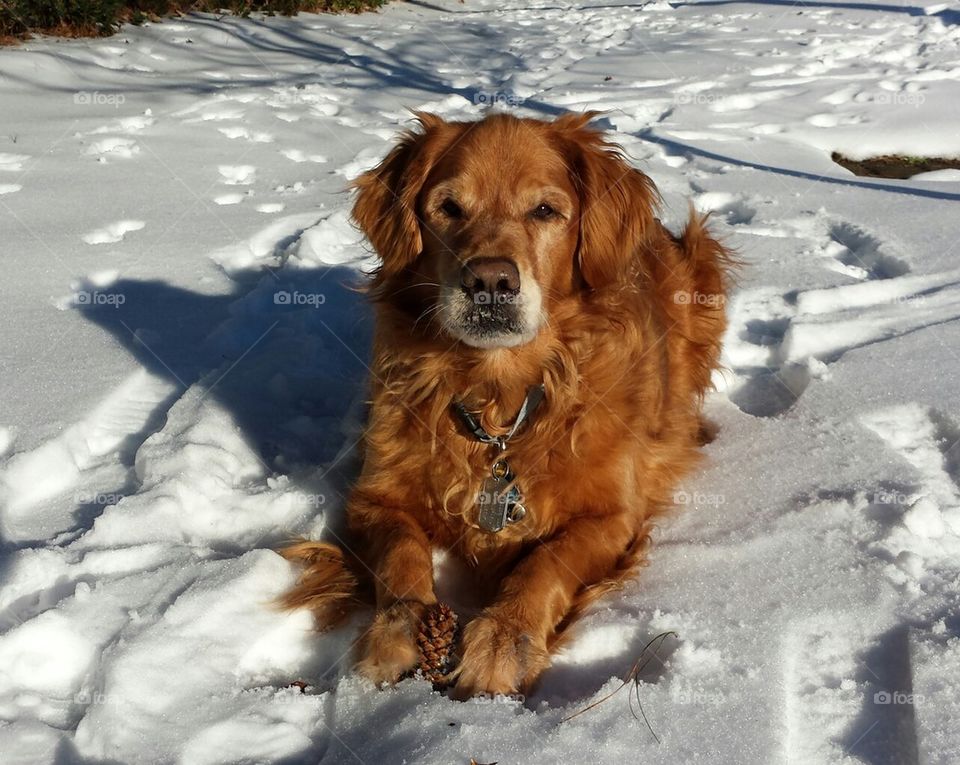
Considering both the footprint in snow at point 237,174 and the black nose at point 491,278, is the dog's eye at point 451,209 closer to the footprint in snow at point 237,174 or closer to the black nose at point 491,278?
the black nose at point 491,278

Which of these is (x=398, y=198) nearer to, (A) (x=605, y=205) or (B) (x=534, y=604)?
(A) (x=605, y=205)

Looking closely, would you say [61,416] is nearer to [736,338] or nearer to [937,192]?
[736,338]

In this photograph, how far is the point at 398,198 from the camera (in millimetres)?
3084

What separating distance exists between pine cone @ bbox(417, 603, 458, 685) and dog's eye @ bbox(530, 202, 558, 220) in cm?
134

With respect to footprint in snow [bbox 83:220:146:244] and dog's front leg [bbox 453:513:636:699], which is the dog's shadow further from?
dog's front leg [bbox 453:513:636:699]

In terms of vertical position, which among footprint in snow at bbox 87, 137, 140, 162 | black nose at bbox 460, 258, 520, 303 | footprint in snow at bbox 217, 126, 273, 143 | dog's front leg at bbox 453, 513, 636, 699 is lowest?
dog's front leg at bbox 453, 513, 636, 699

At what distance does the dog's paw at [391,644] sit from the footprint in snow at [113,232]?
10.5 feet

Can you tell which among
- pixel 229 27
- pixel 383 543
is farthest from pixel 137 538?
pixel 229 27

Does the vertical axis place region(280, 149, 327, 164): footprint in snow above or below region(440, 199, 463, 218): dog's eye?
below

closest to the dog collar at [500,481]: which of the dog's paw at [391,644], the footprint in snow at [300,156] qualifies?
the dog's paw at [391,644]

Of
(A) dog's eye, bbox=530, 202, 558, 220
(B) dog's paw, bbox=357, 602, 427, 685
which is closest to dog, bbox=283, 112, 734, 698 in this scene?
(A) dog's eye, bbox=530, 202, 558, 220

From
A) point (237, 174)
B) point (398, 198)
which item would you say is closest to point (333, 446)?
point (398, 198)

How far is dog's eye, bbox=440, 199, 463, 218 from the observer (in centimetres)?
291

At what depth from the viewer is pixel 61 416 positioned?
332 centimetres
